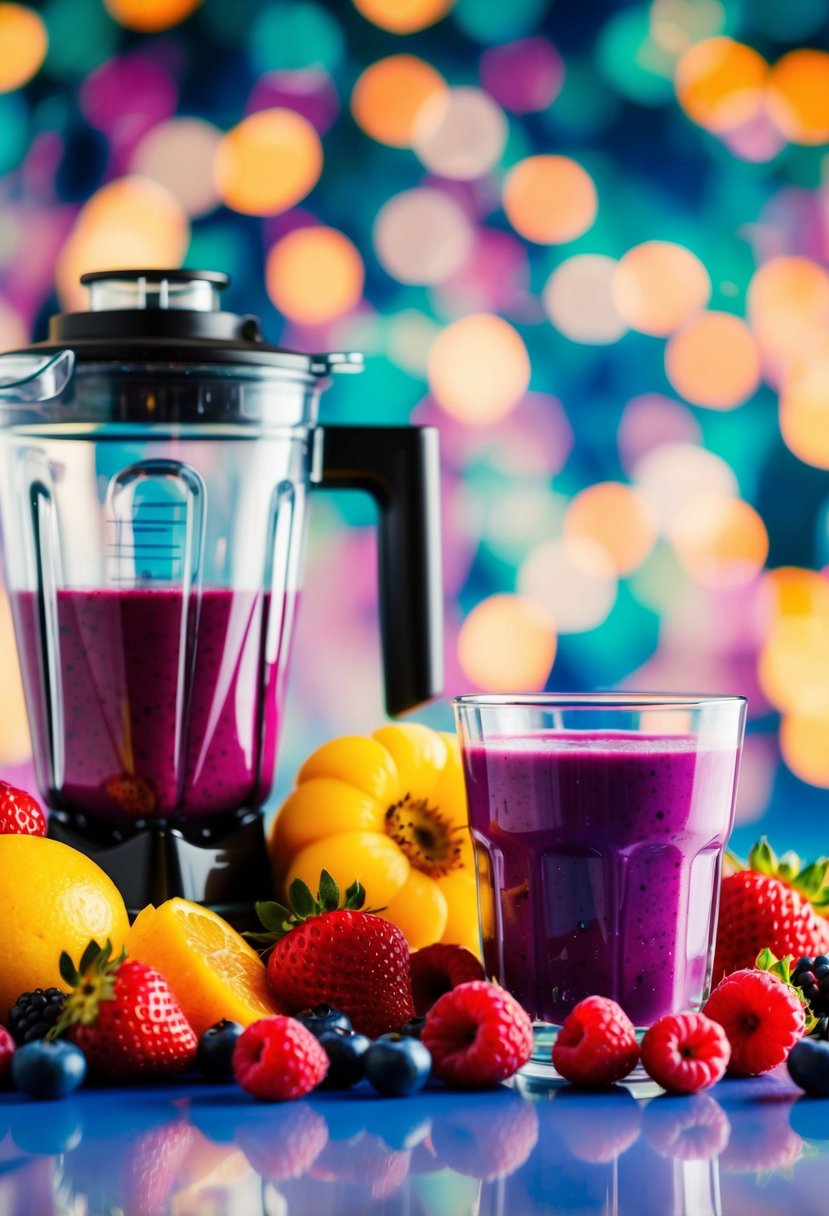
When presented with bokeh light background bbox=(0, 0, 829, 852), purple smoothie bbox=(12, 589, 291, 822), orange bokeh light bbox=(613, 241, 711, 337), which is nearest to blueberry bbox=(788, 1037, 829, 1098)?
purple smoothie bbox=(12, 589, 291, 822)

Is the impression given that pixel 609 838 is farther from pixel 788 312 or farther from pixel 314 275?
pixel 788 312

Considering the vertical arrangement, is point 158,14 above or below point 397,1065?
above

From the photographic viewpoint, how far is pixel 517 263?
104 inches

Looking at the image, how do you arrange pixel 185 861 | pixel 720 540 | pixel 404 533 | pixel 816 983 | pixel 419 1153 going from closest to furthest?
1. pixel 419 1153
2. pixel 816 983
3. pixel 185 861
4. pixel 404 533
5. pixel 720 540

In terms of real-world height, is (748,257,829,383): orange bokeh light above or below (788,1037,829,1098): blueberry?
above

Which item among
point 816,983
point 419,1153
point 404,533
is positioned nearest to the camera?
point 419,1153

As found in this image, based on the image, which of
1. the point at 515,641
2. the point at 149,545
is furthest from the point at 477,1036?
the point at 515,641

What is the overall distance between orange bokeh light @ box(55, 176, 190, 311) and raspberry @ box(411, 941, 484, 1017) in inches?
72.0

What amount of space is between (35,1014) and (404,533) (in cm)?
48

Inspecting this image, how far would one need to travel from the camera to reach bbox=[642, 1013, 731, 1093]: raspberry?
80 cm

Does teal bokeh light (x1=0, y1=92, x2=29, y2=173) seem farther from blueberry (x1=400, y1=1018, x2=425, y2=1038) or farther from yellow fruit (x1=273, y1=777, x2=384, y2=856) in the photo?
blueberry (x1=400, y1=1018, x2=425, y2=1038)

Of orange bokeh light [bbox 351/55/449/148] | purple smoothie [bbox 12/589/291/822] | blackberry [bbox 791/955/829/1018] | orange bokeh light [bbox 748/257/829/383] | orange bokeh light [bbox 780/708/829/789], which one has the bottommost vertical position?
orange bokeh light [bbox 780/708/829/789]

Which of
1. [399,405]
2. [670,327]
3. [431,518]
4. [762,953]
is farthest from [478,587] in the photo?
[762,953]

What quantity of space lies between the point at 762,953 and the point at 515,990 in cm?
15
